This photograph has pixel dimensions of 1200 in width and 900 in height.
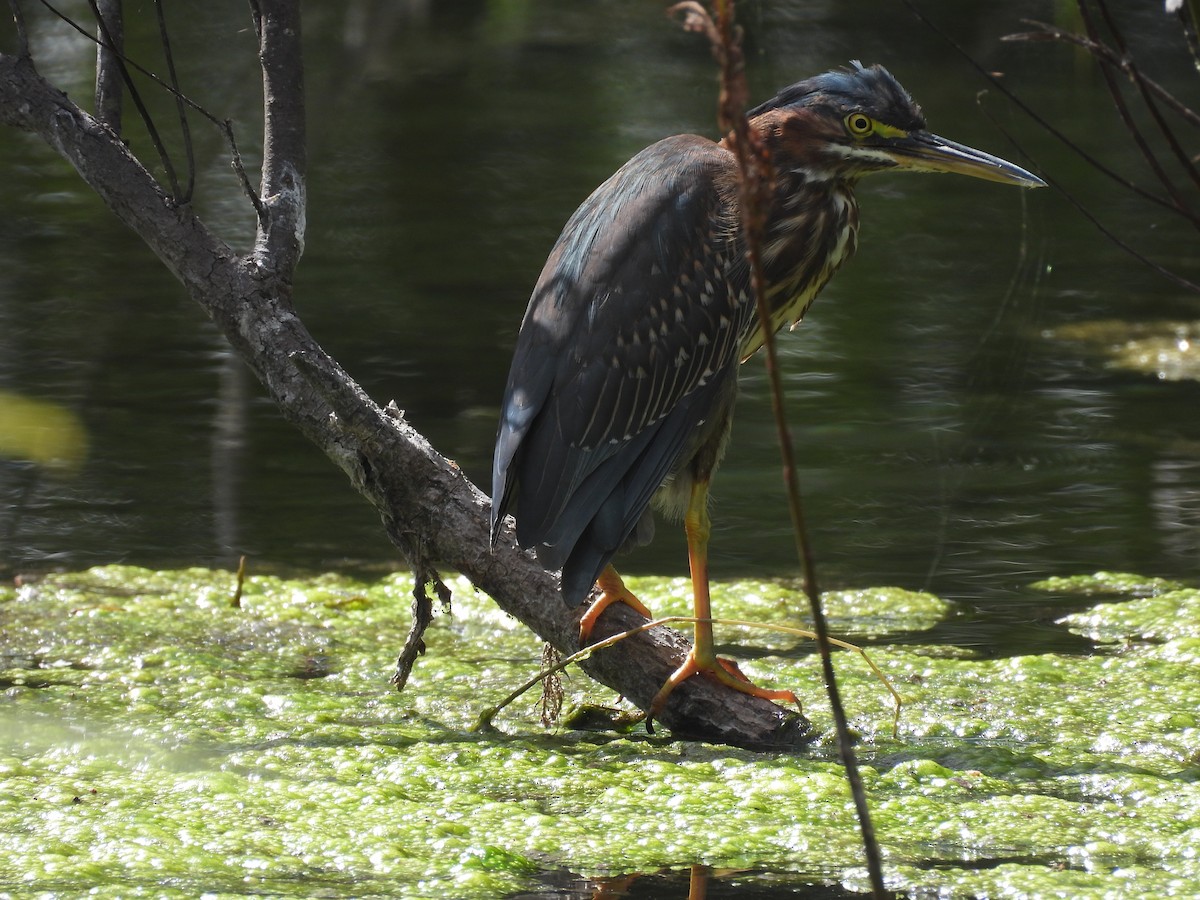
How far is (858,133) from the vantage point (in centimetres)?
387

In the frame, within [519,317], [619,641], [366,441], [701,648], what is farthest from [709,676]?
[519,317]

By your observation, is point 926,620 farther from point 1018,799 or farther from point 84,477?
point 84,477

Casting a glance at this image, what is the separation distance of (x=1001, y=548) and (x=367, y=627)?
1.99 meters

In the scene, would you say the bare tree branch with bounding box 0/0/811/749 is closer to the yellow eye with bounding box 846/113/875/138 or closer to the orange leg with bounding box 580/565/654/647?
the orange leg with bounding box 580/565/654/647

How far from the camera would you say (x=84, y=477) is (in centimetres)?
570

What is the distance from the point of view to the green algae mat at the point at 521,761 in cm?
283

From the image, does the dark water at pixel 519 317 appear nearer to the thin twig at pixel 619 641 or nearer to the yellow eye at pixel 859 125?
the thin twig at pixel 619 641

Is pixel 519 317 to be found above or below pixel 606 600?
above

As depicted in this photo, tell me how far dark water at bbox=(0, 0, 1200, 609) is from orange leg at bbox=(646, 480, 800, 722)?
125 centimetres

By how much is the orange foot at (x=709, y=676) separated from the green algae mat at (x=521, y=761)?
0.10 meters

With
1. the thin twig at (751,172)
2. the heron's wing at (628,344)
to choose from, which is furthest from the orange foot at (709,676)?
the thin twig at (751,172)

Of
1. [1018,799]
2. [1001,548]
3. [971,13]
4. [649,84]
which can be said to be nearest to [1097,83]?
[971,13]

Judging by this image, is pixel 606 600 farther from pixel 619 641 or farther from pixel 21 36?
pixel 21 36

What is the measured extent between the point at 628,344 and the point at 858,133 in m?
0.76
